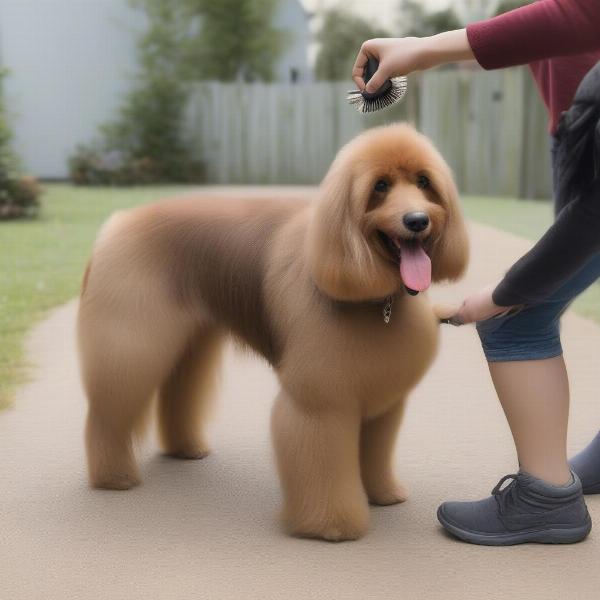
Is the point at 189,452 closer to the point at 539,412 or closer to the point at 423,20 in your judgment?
the point at 539,412

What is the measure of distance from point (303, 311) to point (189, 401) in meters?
1.11

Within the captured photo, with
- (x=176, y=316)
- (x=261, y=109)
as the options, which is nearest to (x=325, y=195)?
(x=176, y=316)

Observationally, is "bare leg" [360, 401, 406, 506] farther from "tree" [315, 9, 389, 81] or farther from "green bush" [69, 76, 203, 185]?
"tree" [315, 9, 389, 81]

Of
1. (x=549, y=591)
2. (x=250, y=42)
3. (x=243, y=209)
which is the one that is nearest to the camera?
(x=549, y=591)

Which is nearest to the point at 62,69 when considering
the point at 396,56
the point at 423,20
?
the point at 423,20

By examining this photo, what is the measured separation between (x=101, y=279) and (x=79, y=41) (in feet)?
58.3

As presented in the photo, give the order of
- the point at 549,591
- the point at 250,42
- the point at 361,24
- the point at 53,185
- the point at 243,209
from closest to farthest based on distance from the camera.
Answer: the point at 549,591
the point at 243,209
the point at 53,185
the point at 250,42
the point at 361,24

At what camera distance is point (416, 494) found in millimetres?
3549

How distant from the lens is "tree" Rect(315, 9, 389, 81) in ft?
81.3

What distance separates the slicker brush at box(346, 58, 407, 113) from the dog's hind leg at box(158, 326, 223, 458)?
4.24 feet

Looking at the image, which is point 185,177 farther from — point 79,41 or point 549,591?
point 549,591

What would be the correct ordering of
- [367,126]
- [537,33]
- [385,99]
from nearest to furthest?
[537,33], [385,99], [367,126]

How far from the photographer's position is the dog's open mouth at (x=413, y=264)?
273cm

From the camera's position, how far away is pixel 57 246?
34.4 ft
